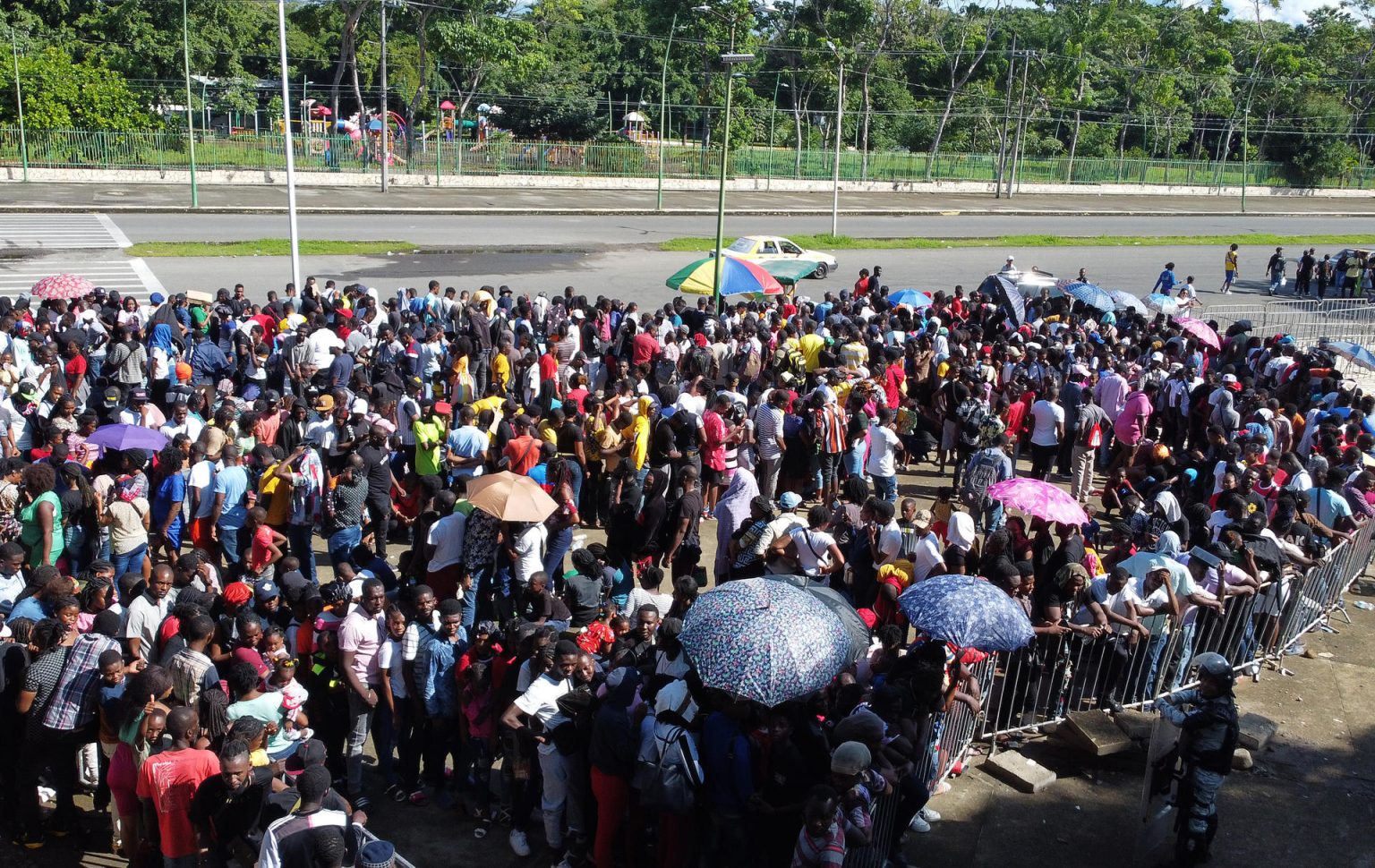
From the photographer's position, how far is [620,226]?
133 feet

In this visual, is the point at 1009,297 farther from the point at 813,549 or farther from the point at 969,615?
the point at 969,615

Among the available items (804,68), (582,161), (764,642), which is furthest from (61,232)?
(804,68)

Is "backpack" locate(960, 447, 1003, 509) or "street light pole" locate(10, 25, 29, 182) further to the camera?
"street light pole" locate(10, 25, 29, 182)

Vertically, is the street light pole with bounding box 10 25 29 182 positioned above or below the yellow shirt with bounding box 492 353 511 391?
above

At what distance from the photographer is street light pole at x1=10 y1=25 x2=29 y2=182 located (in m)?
42.2

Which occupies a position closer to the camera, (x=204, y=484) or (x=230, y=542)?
(x=204, y=484)

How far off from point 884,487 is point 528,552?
474cm

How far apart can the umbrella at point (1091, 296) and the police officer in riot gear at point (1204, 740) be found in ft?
47.9

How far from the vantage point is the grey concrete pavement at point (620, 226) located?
34.7 m

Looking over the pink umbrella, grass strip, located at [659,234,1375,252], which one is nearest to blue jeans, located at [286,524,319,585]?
the pink umbrella

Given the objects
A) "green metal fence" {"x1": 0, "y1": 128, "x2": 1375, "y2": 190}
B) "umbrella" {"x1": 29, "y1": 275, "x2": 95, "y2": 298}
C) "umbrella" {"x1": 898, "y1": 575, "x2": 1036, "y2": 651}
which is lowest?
"umbrella" {"x1": 898, "y1": 575, "x2": 1036, "y2": 651}

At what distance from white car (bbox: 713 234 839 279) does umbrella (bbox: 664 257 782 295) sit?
10.8 metres

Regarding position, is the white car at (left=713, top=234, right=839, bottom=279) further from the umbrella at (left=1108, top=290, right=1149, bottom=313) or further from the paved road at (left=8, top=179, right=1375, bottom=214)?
the paved road at (left=8, top=179, right=1375, bottom=214)

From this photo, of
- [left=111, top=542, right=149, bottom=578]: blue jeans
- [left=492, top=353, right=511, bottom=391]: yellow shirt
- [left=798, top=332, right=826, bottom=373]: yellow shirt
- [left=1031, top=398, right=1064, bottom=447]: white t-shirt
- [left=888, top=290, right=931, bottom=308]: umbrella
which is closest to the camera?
[left=111, top=542, right=149, bottom=578]: blue jeans
